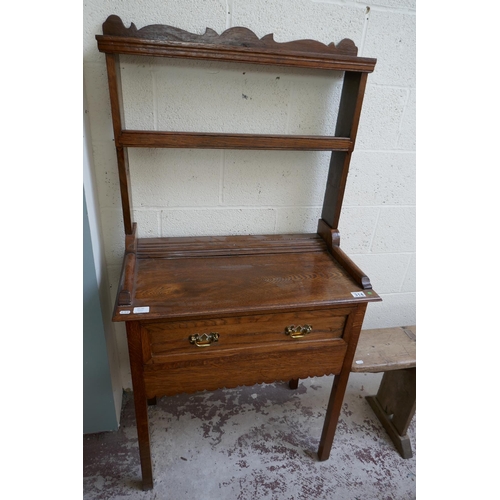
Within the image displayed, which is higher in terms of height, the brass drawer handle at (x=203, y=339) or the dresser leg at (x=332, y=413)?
the brass drawer handle at (x=203, y=339)

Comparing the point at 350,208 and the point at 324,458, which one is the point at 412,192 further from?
the point at 324,458

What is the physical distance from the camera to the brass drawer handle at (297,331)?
1.18 meters

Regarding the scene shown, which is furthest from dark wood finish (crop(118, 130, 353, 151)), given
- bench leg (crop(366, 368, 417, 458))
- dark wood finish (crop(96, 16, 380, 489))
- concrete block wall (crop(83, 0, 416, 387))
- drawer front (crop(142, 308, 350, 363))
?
bench leg (crop(366, 368, 417, 458))

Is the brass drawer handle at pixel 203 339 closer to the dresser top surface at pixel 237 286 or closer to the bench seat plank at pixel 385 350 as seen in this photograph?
the dresser top surface at pixel 237 286

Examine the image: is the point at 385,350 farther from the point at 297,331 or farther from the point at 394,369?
the point at 297,331

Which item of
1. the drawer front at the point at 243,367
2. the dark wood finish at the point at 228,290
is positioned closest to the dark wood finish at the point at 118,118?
the dark wood finish at the point at 228,290

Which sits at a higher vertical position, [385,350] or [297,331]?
[297,331]

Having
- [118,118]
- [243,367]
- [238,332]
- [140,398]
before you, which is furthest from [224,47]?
[140,398]

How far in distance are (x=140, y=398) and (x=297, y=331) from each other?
1.84ft

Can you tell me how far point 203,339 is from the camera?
1121 millimetres

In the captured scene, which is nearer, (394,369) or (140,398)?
(140,398)

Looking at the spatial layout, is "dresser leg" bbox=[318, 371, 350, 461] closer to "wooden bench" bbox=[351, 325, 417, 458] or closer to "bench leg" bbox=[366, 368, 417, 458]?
"wooden bench" bbox=[351, 325, 417, 458]

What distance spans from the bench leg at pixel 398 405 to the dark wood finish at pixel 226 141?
1041 millimetres

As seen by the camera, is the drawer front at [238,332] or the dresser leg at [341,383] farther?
the dresser leg at [341,383]
